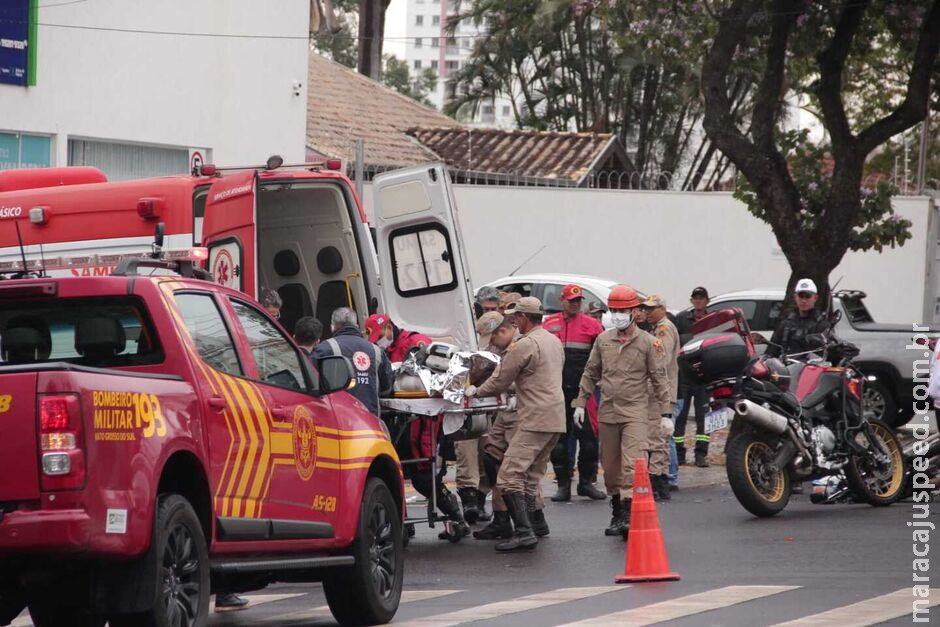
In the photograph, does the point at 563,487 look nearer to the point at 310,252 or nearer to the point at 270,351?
the point at 310,252

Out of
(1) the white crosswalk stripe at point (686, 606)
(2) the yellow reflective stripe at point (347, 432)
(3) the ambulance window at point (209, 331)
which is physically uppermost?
(3) the ambulance window at point (209, 331)

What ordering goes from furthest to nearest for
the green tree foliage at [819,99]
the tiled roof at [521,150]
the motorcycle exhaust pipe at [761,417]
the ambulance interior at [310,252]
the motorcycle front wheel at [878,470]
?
the tiled roof at [521,150], the green tree foliage at [819,99], the ambulance interior at [310,252], the motorcycle front wheel at [878,470], the motorcycle exhaust pipe at [761,417]

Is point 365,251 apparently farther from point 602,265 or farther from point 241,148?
point 602,265

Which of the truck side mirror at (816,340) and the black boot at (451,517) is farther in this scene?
the truck side mirror at (816,340)

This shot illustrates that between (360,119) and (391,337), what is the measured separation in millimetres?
22425

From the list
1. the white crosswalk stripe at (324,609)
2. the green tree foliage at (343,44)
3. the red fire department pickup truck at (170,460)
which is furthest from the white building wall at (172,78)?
the green tree foliage at (343,44)

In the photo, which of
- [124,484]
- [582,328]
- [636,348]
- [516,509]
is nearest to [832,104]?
[582,328]

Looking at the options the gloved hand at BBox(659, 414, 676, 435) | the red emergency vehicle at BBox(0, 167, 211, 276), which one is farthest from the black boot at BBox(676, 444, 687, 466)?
the red emergency vehicle at BBox(0, 167, 211, 276)

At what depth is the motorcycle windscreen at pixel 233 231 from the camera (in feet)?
44.5

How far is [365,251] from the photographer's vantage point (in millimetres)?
14695

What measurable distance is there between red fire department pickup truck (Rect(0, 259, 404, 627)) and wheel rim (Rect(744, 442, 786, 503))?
14.9 ft

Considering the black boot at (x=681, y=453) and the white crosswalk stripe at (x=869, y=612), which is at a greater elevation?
the white crosswalk stripe at (x=869, y=612)

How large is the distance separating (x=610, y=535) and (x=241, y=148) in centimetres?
1336

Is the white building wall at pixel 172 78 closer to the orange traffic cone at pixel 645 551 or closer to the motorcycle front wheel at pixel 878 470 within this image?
the motorcycle front wheel at pixel 878 470
